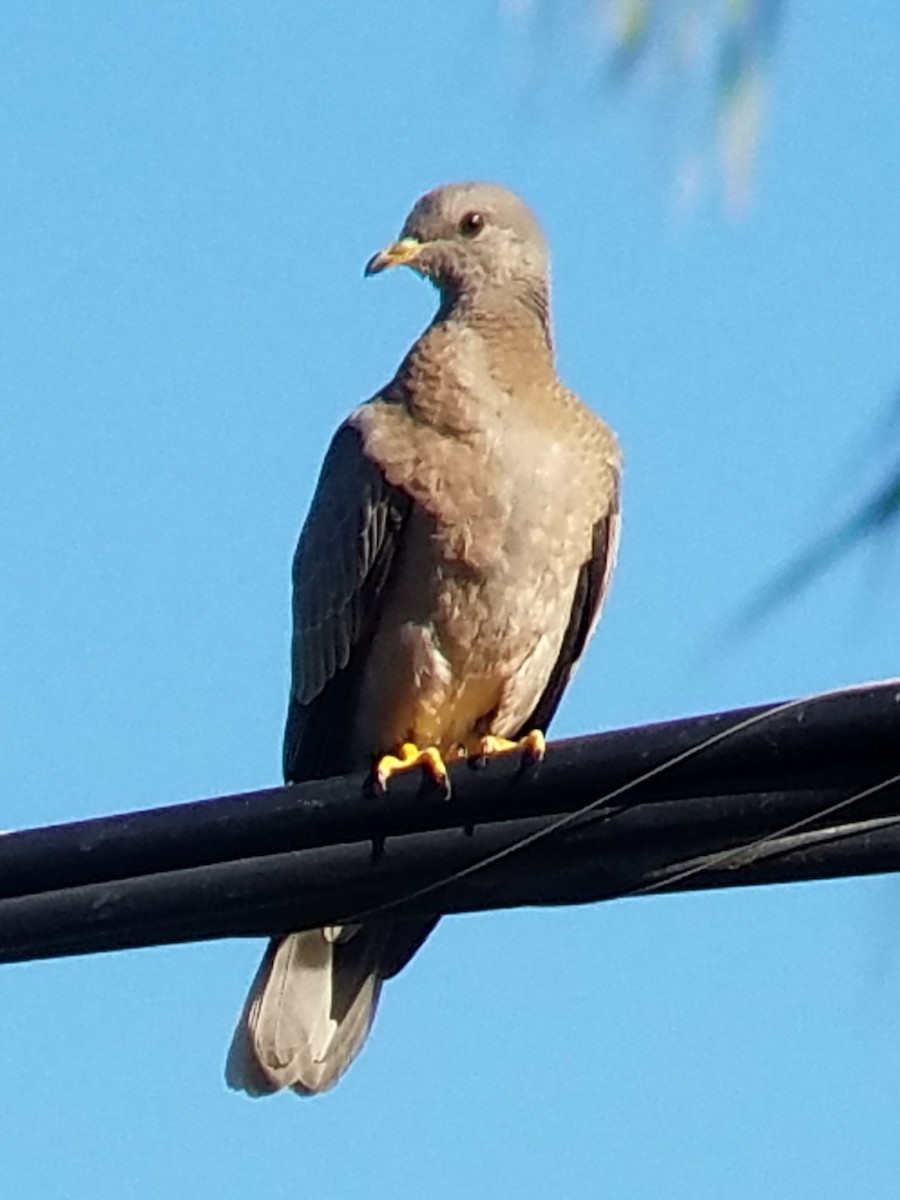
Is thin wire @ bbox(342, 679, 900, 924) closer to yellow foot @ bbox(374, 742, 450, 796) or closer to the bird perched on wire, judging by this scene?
yellow foot @ bbox(374, 742, 450, 796)

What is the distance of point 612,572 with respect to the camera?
18.8ft

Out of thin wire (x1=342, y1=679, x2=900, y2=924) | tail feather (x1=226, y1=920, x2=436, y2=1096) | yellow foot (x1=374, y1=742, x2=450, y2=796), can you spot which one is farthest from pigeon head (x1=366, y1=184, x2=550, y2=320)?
thin wire (x1=342, y1=679, x2=900, y2=924)

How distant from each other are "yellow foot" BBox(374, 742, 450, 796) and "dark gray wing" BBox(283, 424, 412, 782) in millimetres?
227

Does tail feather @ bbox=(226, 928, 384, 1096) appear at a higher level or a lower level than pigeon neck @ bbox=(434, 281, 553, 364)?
lower

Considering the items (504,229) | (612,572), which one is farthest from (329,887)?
(504,229)

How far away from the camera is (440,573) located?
5398 millimetres

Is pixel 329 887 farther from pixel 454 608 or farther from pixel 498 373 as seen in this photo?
pixel 498 373

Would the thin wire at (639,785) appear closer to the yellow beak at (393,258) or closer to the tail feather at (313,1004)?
the tail feather at (313,1004)

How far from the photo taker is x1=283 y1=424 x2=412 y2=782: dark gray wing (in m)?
5.45

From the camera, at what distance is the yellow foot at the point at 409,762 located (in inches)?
174

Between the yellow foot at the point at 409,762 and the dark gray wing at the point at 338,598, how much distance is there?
23cm

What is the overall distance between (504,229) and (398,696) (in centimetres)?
128

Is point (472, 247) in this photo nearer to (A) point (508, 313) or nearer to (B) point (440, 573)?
(A) point (508, 313)

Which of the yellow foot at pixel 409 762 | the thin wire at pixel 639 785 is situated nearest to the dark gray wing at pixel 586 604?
the yellow foot at pixel 409 762
